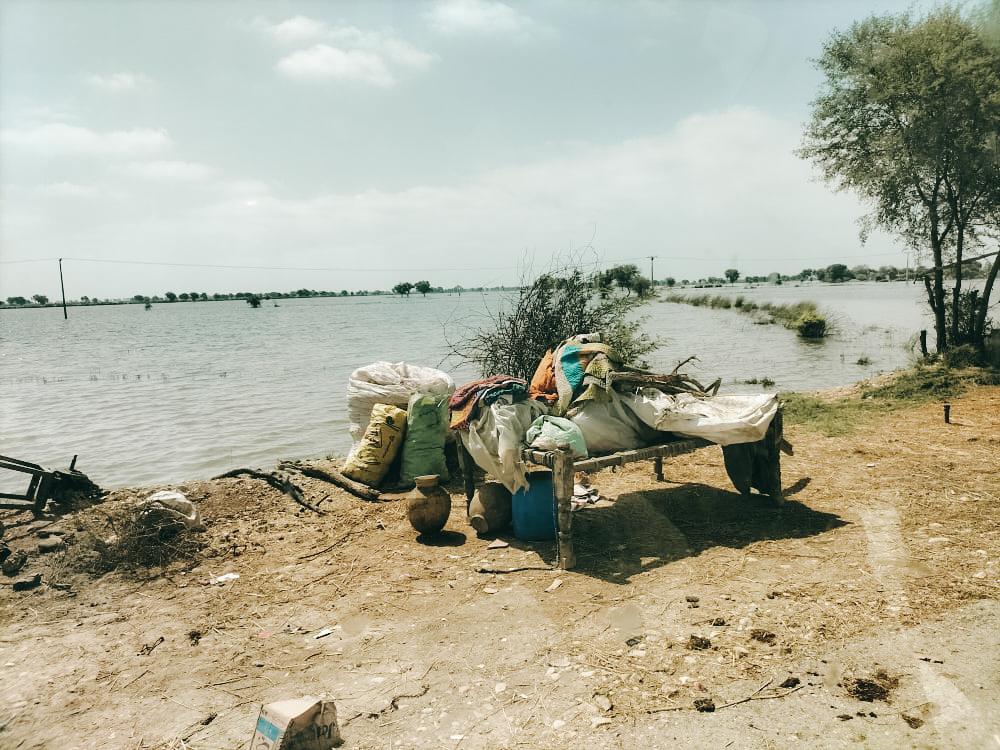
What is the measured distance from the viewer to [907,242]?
13039mm

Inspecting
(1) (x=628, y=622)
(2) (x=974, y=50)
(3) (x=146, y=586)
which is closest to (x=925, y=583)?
(1) (x=628, y=622)

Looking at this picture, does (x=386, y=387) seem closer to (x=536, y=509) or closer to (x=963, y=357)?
(x=536, y=509)

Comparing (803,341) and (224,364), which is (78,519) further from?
(803,341)

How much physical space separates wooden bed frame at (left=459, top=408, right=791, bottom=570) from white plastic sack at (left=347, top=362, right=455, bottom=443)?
6.27 feet

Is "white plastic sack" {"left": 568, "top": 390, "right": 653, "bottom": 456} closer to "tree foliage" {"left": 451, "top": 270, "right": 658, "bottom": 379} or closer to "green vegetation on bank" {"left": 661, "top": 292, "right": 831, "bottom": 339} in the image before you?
"tree foliage" {"left": 451, "top": 270, "right": 658, "bottom": 379}

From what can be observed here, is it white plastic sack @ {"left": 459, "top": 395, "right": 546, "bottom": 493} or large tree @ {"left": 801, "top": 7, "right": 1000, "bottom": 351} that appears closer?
white plastic sack @ {"left": 459, "top": 395, "right": 546, "bottom": 493}

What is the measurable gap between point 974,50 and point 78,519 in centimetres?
1434

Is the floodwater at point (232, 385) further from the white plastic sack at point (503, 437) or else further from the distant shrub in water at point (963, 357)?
the white plastic sack at point (503, 437)

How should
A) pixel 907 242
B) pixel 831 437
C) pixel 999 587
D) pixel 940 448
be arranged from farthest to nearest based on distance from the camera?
1. pixel 907 242
2. pixel 831 437
3. pixel 940 448
4. pixel 999 587

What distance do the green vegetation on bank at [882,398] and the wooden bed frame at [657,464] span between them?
2.88m

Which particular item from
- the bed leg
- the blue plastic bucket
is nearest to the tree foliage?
the blue plastic bucket

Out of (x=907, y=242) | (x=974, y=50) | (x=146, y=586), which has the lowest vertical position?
(x=146, y=586)

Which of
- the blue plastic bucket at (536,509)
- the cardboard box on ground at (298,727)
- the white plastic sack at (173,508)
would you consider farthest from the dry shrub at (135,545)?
the cardboard box on ground at (298,727)

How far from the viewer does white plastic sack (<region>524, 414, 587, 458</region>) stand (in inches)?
171
